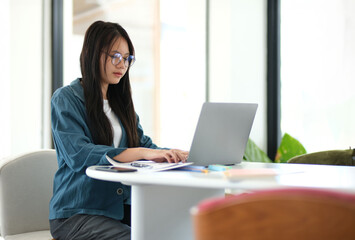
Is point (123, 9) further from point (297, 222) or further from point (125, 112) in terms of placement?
point (297, 222)

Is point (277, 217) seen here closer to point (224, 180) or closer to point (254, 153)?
point (224, 180)

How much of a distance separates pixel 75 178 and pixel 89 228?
22 centimetres

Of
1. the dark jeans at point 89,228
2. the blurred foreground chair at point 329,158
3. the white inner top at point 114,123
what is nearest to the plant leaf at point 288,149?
the blurred foreground chair at point 329,158

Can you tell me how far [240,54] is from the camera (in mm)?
4062

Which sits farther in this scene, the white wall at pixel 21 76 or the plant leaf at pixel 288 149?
the plant leaf at pixel 288 149

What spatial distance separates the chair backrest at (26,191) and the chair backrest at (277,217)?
1.37 metres

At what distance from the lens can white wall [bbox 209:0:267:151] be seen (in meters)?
4.01

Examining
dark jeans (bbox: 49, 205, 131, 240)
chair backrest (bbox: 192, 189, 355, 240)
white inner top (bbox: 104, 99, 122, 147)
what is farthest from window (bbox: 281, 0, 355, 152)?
chair backrest (bbox: 192, 189, 355, 240)

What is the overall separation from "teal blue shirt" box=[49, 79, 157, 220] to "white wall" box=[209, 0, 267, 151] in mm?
2366

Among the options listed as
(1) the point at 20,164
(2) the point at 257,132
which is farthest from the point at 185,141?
(1) the point at 20,164

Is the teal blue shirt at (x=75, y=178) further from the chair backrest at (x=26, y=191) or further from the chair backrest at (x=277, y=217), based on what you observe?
the chair backrest at (x=277, y=217)

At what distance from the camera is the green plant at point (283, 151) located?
12.4 ft

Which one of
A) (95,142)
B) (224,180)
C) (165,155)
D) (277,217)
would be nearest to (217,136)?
(165,155)

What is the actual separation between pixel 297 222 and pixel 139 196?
29.2 inches
